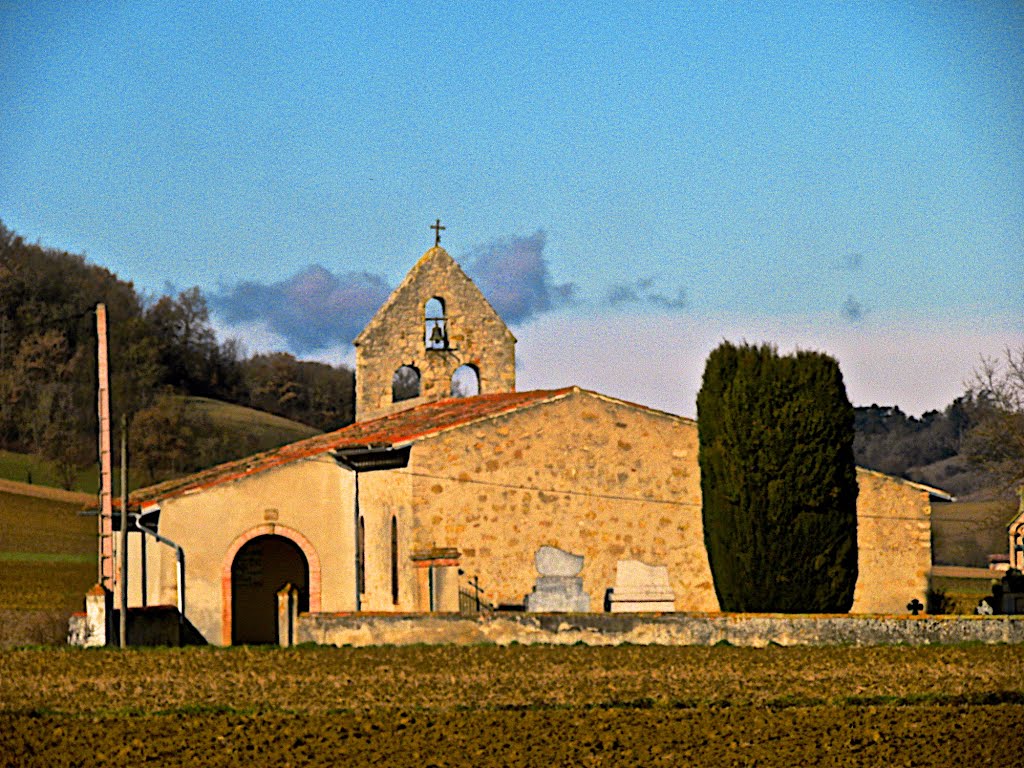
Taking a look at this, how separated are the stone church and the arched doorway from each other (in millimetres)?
2926

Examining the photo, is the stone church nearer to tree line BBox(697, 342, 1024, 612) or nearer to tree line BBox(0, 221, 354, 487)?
tree line BBox(697, 342, 1024, 612)

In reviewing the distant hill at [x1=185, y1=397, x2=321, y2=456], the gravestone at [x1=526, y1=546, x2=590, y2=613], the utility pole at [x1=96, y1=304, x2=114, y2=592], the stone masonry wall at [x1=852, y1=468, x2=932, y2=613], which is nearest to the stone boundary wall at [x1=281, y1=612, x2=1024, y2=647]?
the gravestone at [x1=526, y1=546, x2=590, y2=613]

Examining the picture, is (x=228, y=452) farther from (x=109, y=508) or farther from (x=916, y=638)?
(x=916, y=638)

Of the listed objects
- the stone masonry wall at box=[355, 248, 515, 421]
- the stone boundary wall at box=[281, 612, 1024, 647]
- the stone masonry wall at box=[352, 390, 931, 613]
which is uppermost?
the stone masonry wall at box=[355, 248, 515, 421]

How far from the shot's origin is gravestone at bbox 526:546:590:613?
2775 cm

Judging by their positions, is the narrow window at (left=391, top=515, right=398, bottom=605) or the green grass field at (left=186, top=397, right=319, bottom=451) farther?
the green grass field at (left=186, top=397, right=319, bottom=451)

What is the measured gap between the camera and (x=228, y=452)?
71.4 m

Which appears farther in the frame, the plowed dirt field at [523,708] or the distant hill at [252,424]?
the distant hill at [252,424]

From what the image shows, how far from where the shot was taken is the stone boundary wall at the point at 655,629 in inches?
959

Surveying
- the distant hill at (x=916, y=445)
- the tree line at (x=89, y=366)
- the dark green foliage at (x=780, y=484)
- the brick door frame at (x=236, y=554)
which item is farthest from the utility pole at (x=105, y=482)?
the distant hill at (x=916, y=445)

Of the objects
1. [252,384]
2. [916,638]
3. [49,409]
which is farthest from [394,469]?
[252,384]

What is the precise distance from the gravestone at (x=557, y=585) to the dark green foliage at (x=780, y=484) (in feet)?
7.86

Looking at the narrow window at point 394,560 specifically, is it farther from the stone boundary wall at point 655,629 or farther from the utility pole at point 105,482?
the utility pole at point 105,482

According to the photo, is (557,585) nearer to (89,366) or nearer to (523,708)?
(523,708)
